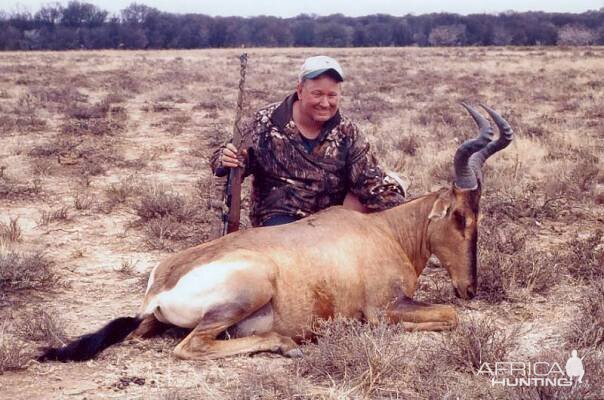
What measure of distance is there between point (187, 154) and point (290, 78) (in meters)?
16.7

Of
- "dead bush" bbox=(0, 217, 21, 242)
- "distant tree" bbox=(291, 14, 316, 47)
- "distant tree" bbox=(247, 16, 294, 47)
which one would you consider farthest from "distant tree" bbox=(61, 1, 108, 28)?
"dead bush" bbox=(0, 217, 21, 242)

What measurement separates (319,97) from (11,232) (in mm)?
3693

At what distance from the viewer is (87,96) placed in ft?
65.0

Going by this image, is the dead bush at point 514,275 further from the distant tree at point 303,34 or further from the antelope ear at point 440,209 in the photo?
the distant tree at point 303,34

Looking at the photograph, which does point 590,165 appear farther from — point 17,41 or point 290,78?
point 17,41

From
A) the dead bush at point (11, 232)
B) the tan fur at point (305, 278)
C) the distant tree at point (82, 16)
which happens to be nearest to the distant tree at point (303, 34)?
the distant tree at point (82, 16)

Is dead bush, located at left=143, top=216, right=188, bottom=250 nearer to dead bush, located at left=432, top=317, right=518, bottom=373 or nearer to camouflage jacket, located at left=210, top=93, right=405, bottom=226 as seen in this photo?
camouflage jacket, located at left=210, top=93, right=405, bottom=226

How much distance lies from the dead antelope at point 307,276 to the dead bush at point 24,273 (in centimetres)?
150

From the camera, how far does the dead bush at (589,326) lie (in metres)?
4.52

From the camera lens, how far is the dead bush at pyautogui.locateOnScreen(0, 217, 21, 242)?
7.10 m

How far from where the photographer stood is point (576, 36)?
61344 mm

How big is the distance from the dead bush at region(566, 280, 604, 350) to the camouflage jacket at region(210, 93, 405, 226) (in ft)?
5.54

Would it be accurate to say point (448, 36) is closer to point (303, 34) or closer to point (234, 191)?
point (303, 34)

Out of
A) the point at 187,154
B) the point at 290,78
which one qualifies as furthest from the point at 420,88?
the point at 187,154
